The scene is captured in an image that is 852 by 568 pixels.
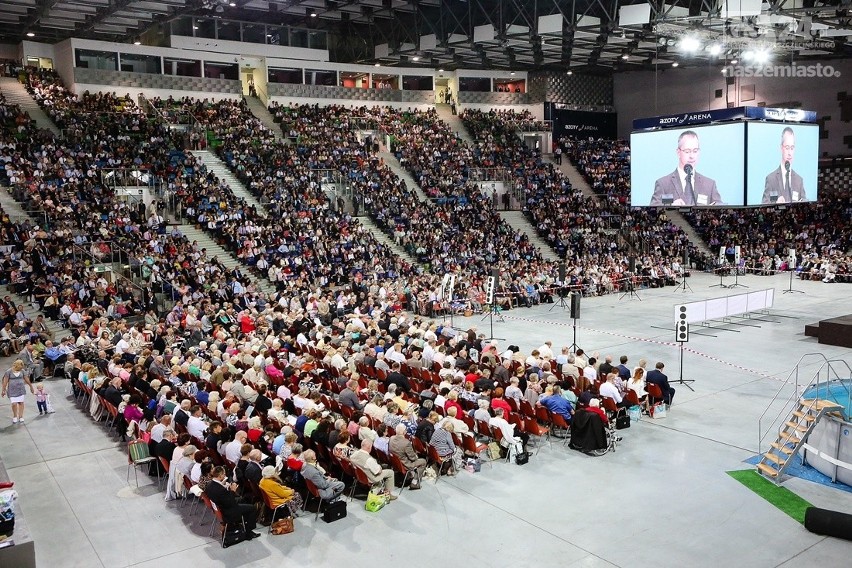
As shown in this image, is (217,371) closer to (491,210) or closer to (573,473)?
(573,473)

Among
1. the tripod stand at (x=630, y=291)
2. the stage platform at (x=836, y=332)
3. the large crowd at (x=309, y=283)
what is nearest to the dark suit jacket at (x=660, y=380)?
the large crowd at (x=309, y=283)

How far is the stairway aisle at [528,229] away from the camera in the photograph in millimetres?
36625

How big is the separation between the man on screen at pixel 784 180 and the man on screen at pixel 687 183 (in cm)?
189

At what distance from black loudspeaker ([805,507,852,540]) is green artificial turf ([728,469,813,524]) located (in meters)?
0.37

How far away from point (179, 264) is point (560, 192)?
81.6 feet

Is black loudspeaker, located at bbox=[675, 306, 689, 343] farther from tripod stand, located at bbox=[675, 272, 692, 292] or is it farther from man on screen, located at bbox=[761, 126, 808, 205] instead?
tripod stand, located at bbox=[675, 272, 692, 292]

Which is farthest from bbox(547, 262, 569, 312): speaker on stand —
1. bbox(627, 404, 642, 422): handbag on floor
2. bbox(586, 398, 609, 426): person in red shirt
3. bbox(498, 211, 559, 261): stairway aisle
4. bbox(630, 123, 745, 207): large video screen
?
bbox(586, 398, 609, 426): person in red shirt

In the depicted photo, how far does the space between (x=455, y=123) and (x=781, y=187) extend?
87.5 ft

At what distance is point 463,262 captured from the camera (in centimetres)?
3183

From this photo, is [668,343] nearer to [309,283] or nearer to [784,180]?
[784,180]

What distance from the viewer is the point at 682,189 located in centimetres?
2566

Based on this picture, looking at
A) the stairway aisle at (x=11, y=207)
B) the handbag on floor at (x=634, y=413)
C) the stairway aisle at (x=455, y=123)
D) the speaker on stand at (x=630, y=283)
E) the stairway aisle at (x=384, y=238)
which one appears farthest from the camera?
the stairway aisle at (x=455, y=123)

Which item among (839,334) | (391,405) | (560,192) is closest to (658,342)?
(839,334)

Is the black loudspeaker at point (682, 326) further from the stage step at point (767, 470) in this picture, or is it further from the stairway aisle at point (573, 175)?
the stairway aisle at point (573, 175)
